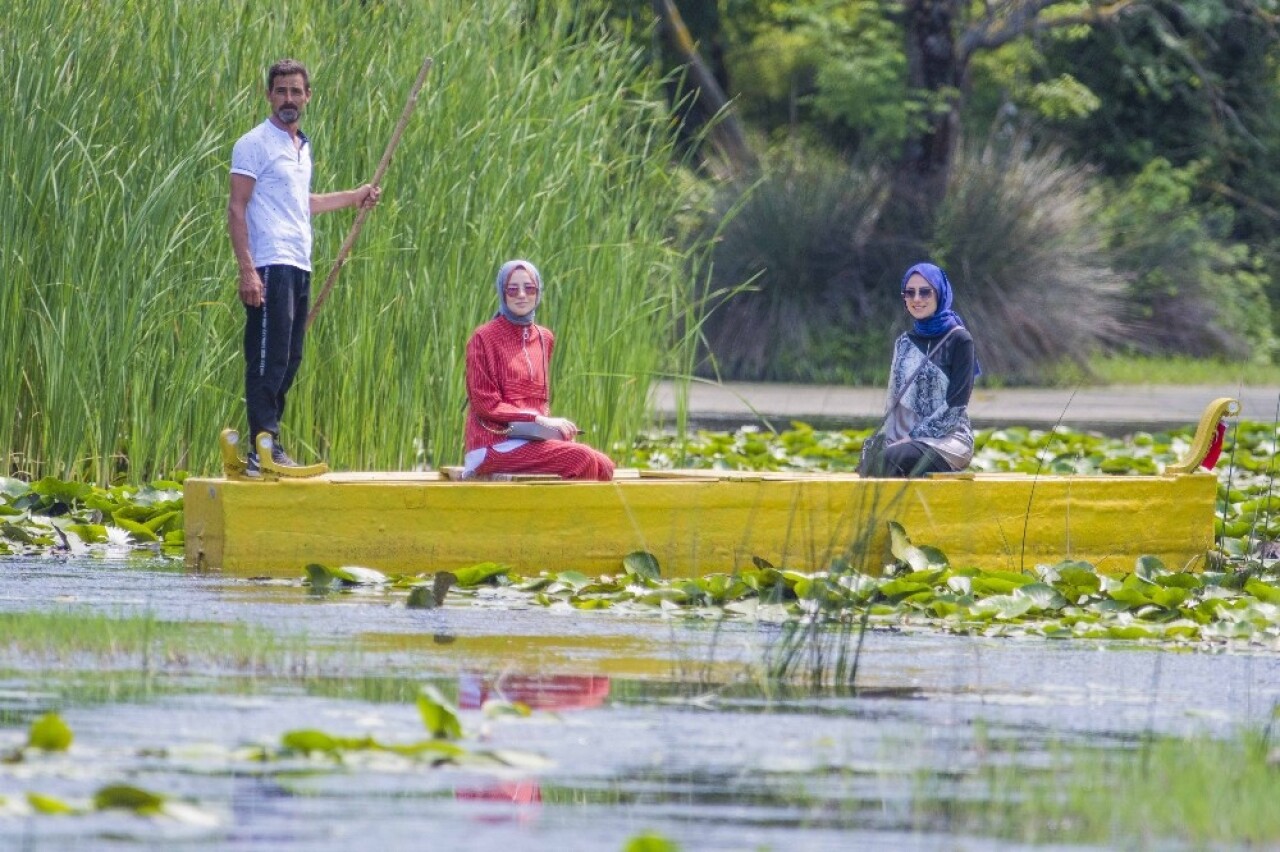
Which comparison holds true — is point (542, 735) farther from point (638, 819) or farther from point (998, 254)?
point (998, 254)

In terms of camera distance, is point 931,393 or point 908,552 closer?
point 908,552

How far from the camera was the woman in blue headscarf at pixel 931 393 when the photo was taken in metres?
9.40

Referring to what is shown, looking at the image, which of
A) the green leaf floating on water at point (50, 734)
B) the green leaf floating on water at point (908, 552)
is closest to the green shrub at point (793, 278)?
the green leaf floating on water at point (908, 552)

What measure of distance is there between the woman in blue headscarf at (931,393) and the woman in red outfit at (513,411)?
115 cm

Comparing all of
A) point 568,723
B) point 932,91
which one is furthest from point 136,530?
point 932,91

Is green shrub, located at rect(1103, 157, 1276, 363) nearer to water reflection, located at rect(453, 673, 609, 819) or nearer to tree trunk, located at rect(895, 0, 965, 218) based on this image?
tree trunk, located at rect(895, 0, 965, 218)

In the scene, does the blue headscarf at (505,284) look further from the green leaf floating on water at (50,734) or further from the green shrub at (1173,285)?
the green shrub at (1173,285)

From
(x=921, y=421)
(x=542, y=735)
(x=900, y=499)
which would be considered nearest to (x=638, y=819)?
(x=542, y=735)

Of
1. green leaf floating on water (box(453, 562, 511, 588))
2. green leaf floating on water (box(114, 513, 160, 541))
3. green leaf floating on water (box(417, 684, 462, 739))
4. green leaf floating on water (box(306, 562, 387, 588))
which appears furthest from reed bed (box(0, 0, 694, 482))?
green leaf floating on water (box(417, 684, 462, 739))

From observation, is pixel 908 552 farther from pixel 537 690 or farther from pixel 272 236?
pixel 537 690

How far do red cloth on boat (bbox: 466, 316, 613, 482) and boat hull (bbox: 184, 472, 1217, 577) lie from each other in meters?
0.23

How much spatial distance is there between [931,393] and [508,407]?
1661mm

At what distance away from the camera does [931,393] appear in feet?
31.1

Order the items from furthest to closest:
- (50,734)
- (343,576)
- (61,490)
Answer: (61,490) < (343,576) < (50,734)
